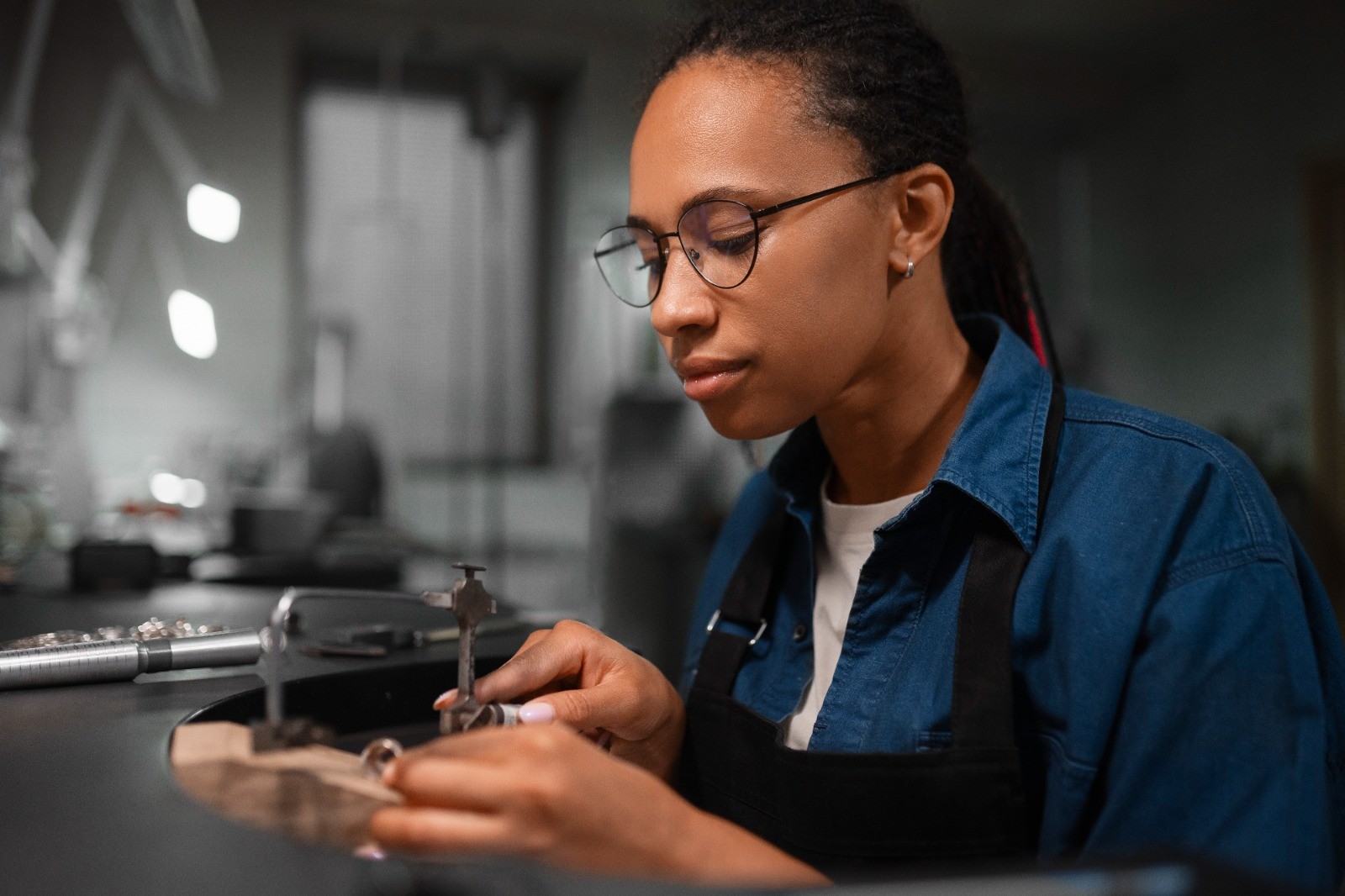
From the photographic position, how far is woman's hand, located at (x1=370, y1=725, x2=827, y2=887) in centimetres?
48

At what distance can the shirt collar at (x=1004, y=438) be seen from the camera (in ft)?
2.54

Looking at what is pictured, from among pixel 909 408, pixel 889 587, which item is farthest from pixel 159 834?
pixel 909 408

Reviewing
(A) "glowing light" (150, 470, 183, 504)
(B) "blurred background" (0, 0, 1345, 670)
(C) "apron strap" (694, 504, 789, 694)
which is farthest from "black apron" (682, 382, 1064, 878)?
(A) "glowing light" (150, 470, 183, 504)

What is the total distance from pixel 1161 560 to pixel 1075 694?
110 millimetres

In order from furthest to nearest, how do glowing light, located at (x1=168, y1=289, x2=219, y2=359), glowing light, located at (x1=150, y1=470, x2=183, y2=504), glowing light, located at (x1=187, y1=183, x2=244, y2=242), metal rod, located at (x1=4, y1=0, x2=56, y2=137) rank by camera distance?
1. glowing light, located at (x1=150, y1=470, x2=183, y2=504)
2. glowing light, located at (x1=168, y1=289, x2=219, y2=359)
3. metal rod, located at (x1=4, y1=0, x2=56, y2=137)
4. glowing light, located at (x1=187, y1=183, x2=244, y2=242)

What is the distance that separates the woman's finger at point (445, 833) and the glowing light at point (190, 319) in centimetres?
317

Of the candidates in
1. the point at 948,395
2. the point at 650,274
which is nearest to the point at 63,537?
the point at 650,274

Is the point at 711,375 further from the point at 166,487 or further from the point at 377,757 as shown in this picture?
the point at 166,487

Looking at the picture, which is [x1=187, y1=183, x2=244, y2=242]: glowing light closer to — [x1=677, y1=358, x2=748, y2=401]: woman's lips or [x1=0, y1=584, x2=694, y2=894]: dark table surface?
[x1=0, y1=584, x2=694, y2=894]: dark table surface

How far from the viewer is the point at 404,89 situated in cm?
445

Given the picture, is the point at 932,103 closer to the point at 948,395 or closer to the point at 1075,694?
the point at 948,395

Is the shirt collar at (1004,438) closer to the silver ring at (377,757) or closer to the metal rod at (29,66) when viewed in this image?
the silver ring at (377,757)

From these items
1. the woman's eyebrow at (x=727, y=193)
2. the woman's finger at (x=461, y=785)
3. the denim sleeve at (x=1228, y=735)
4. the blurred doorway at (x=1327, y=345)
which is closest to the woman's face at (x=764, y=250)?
the woman's eyebrow at (x=727, y=193)

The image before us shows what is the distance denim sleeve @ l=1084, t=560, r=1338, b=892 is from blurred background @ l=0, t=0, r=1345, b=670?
2.88 meters
